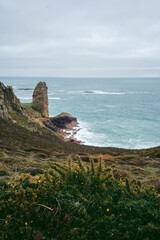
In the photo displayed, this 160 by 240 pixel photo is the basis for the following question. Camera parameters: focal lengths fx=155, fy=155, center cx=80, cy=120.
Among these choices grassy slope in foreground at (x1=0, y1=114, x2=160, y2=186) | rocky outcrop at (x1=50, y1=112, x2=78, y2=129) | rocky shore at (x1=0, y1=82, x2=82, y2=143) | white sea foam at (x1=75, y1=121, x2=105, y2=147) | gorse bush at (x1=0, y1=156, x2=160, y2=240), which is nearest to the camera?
gorse bush at (x1=0, y1=156, x2=160, y2=240)

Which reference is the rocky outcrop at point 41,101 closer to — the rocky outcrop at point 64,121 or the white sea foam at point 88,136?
the rocky outcrop at point 64,121

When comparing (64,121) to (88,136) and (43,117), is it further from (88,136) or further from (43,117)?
(88,136)

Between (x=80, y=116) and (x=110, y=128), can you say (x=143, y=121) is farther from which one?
(x=80, y=116)

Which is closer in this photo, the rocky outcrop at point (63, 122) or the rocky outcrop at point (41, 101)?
the rocky outcrop at point (41, 101)

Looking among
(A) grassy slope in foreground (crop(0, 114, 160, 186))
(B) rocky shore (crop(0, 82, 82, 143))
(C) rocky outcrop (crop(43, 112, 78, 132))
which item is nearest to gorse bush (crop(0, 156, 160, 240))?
(A) grassy slope in foreground (crop(0, 114, 160, 186))

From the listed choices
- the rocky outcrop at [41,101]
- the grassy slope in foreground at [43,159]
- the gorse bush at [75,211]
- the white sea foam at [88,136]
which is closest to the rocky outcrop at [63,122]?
the white sea foam at [88,136]

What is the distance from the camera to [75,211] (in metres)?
4.37

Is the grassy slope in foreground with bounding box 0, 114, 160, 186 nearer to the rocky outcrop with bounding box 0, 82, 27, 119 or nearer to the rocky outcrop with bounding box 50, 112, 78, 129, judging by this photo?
the rocky outcrop with bounding box 0, 82, 27, 119

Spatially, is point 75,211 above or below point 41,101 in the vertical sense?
below

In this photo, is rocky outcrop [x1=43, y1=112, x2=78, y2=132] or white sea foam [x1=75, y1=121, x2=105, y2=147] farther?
rocky outcrop [x1=43, y1=112, x2=78, y2=132]

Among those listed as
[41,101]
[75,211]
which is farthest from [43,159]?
[41,101]

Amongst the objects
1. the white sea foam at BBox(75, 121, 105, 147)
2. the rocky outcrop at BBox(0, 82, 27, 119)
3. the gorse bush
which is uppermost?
the rocky outcrop at BBox(0, 82, 27, 119)

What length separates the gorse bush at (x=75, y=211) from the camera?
381 cm

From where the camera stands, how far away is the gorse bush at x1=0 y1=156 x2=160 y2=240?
381cm
